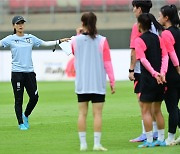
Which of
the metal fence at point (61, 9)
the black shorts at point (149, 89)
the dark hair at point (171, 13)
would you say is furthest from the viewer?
the metal fence at point (61, 9)

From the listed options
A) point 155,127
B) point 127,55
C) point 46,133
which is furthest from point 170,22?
point 127,55

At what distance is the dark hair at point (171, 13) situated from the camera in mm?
9898

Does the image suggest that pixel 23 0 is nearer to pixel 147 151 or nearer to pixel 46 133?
pixel 46 133

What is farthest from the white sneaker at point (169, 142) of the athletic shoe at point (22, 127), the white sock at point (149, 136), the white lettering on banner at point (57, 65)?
the white lettering on banner at point (57, 65)

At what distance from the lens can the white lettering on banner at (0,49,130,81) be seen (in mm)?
31609

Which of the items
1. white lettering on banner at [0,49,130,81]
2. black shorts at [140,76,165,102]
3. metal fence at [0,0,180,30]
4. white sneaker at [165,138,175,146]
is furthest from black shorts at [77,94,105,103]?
metal fence at [0,0,180,30]

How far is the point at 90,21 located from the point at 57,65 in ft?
74.7

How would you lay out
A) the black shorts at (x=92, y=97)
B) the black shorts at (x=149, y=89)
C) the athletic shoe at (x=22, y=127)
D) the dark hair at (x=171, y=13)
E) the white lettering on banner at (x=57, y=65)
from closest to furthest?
1. the black shorts at (x=92, y=97)
2. the black shorts at (x=149, y=89)
3. the dark hair at (x=171, y=13)
4. the athletic shoe at (x=22, y=127)
5. the white lettering on banner at (x=57, y=65)

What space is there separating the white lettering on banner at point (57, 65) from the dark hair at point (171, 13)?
21409mm

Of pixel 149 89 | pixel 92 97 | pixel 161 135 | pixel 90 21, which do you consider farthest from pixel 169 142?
pixel 90 21

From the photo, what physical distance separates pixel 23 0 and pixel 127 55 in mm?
8720

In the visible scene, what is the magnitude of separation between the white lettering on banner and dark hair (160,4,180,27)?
70.2ft

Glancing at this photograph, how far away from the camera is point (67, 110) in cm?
1662

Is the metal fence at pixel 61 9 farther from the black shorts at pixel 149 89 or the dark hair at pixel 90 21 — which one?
the dark hair at pixel 90 21
